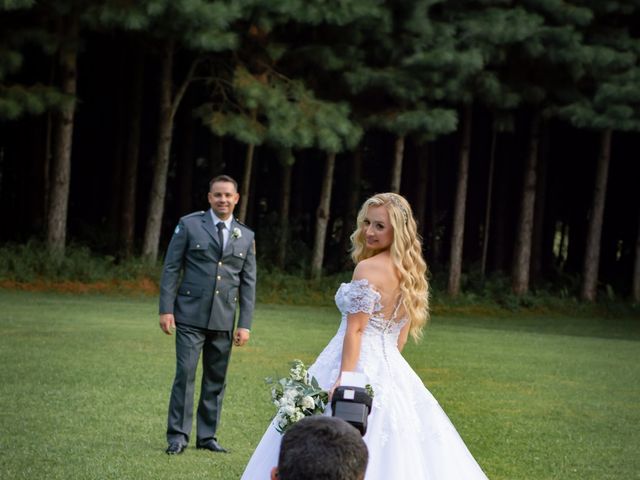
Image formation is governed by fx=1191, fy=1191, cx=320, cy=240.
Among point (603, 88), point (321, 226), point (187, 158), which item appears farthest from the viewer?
point (187, 158)

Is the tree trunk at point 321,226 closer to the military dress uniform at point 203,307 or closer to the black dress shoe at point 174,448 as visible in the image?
the military dress uniform at point 203,307

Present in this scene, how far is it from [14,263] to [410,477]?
21.2 metres

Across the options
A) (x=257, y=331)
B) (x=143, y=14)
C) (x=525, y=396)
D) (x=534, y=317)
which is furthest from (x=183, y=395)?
(x=534, y=317)

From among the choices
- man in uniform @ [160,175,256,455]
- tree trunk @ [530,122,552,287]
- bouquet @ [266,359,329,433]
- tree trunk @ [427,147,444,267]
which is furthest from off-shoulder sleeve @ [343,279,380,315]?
tree trunk @ [427,147,444,267]

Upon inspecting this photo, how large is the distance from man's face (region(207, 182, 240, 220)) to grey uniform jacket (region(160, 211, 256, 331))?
0.13 metres

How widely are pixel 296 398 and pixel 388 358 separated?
109cm

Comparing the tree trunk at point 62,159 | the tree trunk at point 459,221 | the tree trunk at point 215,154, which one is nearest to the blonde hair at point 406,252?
the tree trunk at point 62,159

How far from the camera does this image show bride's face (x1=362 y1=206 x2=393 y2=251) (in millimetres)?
6602

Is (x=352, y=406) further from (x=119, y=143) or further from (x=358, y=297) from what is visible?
(x=119, y=143)

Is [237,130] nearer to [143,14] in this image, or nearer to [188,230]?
[143,14]

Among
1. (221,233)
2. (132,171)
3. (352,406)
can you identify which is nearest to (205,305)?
(221,233)

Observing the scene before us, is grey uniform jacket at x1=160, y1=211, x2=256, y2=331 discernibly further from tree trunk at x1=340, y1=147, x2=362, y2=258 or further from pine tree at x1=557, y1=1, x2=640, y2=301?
tree trunk at x1=340, y1=147, x2=362, y2=258

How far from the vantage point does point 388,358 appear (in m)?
6.82

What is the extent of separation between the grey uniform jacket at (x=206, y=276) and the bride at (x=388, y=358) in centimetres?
318
